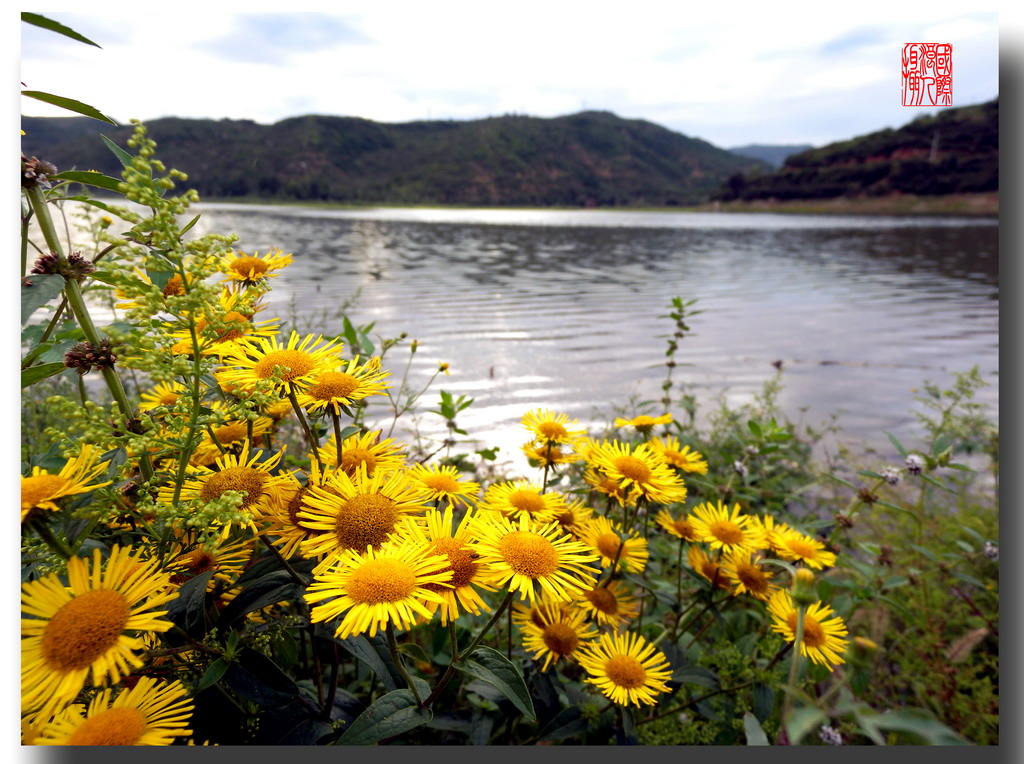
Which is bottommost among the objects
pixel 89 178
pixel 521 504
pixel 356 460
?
pixel 521 504

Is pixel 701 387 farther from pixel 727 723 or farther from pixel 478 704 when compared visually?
pixel 478 704

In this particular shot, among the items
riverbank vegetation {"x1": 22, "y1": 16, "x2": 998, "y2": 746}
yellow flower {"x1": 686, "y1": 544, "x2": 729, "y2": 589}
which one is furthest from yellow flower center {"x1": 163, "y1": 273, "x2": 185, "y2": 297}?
yellow flower {"x1": 686, "y1": 544, "x2": 729, "y2": 589}

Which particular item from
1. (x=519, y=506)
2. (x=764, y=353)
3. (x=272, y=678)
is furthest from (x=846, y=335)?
(x=272, y=678)

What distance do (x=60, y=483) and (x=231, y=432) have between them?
308 millimetres

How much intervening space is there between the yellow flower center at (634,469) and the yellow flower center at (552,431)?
0.16 meters

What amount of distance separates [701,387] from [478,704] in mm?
3683

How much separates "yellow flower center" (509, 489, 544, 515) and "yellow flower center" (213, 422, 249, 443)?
509 millimetres

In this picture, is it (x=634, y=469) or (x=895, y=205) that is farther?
(x=895, y=205)

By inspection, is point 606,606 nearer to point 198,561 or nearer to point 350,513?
point 350,513

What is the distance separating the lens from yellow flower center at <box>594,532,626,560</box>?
42.4 inches

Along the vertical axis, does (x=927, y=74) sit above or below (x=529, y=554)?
above

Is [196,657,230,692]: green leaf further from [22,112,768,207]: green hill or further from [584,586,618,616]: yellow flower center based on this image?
[22,112,768,207]: green hill

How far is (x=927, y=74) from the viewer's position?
1.15 metres

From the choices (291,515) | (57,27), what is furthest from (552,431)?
(57,27)
